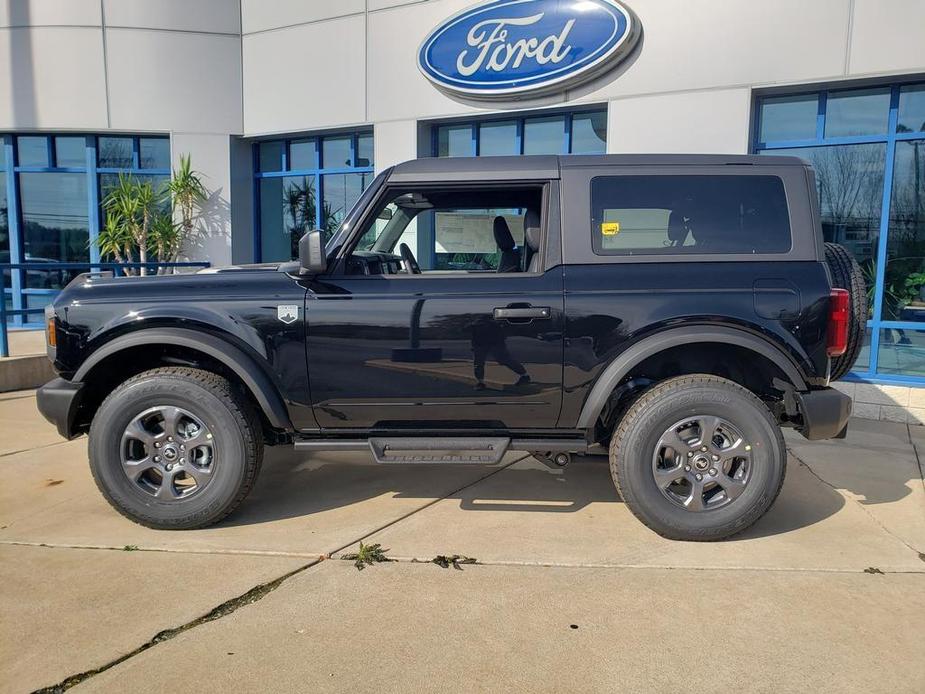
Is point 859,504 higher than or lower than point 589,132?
lower

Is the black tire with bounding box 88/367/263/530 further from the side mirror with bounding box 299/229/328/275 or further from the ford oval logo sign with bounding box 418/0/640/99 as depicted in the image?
the ford oval logo sign with bounding box 418/0/640/99

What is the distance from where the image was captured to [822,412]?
140 inches

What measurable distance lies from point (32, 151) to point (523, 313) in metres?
11.7

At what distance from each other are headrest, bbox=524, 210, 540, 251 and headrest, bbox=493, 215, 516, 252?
20 centimetres

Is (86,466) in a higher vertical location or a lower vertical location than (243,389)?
lower

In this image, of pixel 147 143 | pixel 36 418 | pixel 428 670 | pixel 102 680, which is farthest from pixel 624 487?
pixel 147 143

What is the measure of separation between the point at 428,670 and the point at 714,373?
7.77 ft

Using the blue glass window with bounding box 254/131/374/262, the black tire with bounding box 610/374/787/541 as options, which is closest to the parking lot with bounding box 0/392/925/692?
the black tire with bounding box 610/374/787/541

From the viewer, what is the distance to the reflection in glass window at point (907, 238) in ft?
22.9

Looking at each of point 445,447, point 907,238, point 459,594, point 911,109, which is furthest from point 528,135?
point 459,594

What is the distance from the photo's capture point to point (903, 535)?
383 cm

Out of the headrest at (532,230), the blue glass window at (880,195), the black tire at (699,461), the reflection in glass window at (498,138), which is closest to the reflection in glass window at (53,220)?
the reflection in glass window at (498,138)

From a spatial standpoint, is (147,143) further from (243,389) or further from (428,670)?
(428,670)

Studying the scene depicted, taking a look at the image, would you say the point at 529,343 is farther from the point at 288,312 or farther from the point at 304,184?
the point at 304,184
